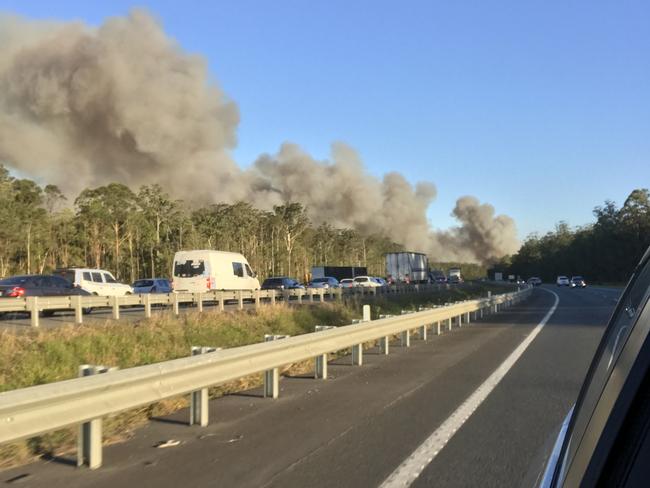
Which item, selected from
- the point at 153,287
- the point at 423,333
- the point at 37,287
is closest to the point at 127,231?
the point at 153,287

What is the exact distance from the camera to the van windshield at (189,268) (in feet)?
95.8

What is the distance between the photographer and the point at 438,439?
5.71 metres

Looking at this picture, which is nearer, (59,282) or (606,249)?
(59,282)

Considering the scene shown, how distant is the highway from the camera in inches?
185

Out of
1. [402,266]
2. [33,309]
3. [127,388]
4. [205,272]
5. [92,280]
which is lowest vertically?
[127,388]

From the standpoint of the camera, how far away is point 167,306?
75.0 ft

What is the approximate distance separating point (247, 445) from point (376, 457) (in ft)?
3.85

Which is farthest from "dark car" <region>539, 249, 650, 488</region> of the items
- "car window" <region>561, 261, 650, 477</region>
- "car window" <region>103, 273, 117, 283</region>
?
"car window" <region>103, 273, 117, 283</region>

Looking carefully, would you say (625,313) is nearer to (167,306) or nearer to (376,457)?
(376,457)

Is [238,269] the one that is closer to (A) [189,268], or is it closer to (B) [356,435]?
(A) [189,268]

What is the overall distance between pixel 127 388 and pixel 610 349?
415 cm

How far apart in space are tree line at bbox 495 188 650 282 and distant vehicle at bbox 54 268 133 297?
7275 cm

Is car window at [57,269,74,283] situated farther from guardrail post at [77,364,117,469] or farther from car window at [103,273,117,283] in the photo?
guardrail post at [77,364,117,469]

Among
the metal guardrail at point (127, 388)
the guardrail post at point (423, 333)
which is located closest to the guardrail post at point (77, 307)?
the guardrail post at point (423, 333)
